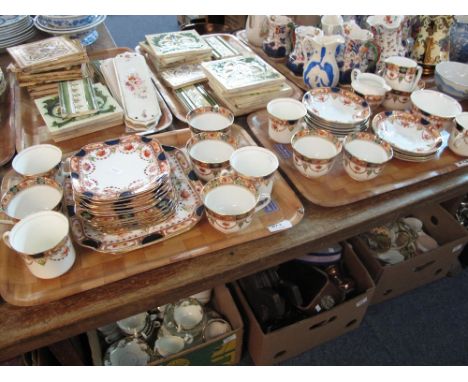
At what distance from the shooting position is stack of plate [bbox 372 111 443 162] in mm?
1006

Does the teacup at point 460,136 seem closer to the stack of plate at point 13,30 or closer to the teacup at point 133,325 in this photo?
the teacup at point 133,325

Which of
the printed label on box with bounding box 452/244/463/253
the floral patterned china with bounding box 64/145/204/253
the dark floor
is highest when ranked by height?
the floral patterned china with bounding box 64/145/204/253

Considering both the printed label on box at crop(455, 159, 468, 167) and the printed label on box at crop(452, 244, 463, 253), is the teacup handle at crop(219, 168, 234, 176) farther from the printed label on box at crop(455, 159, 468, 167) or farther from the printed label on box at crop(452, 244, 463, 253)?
the printed label on box at crop(452, 244, 463, 253)

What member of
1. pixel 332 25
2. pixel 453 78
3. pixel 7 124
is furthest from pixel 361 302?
pixel 7 124

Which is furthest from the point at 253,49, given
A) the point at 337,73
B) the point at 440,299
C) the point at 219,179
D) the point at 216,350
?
the point at 440,299

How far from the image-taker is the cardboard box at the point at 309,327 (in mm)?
1165

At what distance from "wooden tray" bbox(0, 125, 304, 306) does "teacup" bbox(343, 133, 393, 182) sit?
159mm

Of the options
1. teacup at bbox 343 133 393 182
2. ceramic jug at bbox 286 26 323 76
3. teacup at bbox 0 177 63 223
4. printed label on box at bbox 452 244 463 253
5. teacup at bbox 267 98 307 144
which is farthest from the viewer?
printed label on box at bbox 452 244 463 253

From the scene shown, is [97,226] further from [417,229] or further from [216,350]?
[417,229]

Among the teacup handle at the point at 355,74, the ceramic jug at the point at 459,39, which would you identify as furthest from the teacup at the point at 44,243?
the ceramic jug at the point at 459,39

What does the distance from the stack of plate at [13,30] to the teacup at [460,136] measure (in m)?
1.51

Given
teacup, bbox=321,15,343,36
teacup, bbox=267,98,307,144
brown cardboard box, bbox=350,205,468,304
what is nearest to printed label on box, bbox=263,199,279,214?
teacup, bbox=267,98,307,144

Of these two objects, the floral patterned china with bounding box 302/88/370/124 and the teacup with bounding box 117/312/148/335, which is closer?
the floral patterned china with bounding box 302/88/370/124

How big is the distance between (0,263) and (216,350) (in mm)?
642
